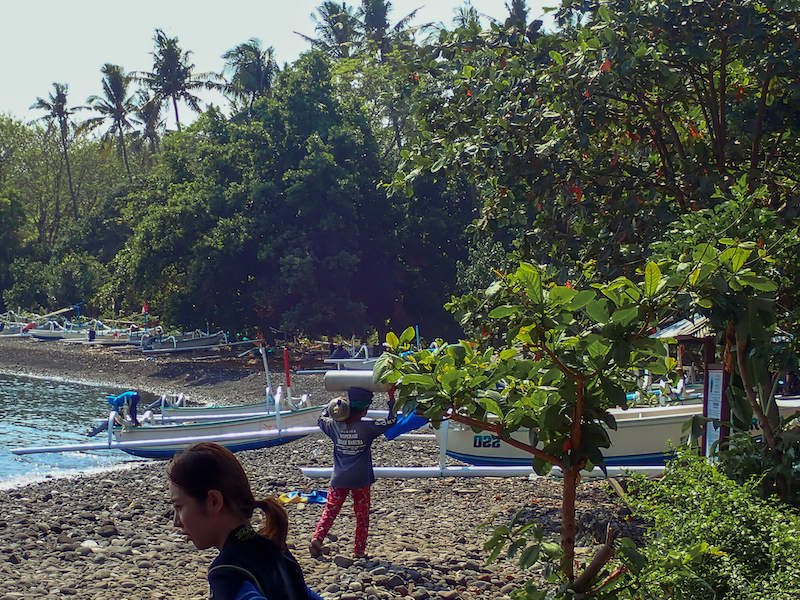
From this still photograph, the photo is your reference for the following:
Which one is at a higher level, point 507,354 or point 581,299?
point 581,299

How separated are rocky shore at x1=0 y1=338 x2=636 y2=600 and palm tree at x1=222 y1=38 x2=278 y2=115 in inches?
1476

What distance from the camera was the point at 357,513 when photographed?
26.1ft

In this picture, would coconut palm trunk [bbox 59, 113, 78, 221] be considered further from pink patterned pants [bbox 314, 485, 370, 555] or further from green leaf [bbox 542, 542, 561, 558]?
green leaf [bbox 542, 542, 561, 558]

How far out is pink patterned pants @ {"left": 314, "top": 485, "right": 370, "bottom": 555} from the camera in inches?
311

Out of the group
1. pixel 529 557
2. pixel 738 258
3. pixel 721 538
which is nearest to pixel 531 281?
pixel 738 258

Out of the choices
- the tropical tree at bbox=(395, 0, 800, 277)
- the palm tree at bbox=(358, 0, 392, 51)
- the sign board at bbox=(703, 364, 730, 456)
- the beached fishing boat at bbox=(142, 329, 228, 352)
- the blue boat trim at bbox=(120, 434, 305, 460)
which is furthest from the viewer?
the palm tree at bbox=(358, 0, 392, 51)

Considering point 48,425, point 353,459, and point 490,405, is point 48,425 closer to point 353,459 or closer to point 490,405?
point 353,459

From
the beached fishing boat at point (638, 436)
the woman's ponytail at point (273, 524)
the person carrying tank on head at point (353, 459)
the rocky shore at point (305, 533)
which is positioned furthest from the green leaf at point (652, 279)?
the beached fishing boat at point (638, 436)

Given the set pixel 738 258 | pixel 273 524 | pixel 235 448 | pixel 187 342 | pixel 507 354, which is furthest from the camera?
pixel 187 342

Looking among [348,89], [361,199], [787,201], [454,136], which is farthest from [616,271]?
[348,89]

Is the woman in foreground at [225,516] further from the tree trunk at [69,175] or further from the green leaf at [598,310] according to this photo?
the tree trunk at [69,175]

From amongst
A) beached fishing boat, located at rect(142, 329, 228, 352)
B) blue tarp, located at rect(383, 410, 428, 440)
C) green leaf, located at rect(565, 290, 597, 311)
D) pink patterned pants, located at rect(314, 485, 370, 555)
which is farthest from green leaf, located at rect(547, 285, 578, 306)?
beached fishing boat, located at rect(142, 329, 228, 352)

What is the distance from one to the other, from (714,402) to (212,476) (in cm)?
623

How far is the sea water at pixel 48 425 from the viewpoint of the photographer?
18.6m
